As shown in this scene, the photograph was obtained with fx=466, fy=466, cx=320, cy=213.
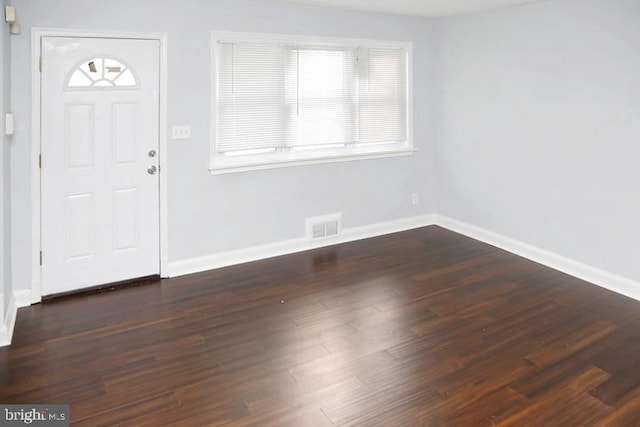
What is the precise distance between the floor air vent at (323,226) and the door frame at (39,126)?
1.49 meters

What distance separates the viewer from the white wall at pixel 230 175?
3.46m

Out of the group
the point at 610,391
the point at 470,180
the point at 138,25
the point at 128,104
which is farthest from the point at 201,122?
the point at 610,391

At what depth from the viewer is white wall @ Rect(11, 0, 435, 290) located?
3.46 meters

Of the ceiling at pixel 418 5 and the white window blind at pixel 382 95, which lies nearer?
the ceiling at pixel 418 5

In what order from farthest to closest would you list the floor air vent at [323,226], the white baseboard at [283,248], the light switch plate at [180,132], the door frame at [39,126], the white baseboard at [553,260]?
the floor air vent at [323,226], the white baseboard at [283,248], the light switch plate at [180,132], the white baseboard at [553,260], the door frame at [39,126]

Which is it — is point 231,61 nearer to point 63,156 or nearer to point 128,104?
point 128,104

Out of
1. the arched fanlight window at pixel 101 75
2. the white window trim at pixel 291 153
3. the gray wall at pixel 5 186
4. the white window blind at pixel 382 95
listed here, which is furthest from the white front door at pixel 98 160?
the white window blind at pixel 382 95

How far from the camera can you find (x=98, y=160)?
12.3 feet

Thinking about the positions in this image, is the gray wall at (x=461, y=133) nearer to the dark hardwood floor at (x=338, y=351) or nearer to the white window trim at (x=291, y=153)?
the white window trim at (x=291, y=153)

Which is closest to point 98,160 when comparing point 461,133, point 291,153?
point 291,153

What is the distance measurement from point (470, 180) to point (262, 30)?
8.97 feet

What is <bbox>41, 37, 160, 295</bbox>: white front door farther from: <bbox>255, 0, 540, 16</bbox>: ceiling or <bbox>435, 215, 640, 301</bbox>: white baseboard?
<bbox>435, 215, 640, 301</bbox>: white baseboard

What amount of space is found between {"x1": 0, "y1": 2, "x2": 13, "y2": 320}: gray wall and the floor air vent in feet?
8.51

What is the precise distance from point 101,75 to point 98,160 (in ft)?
2.18
